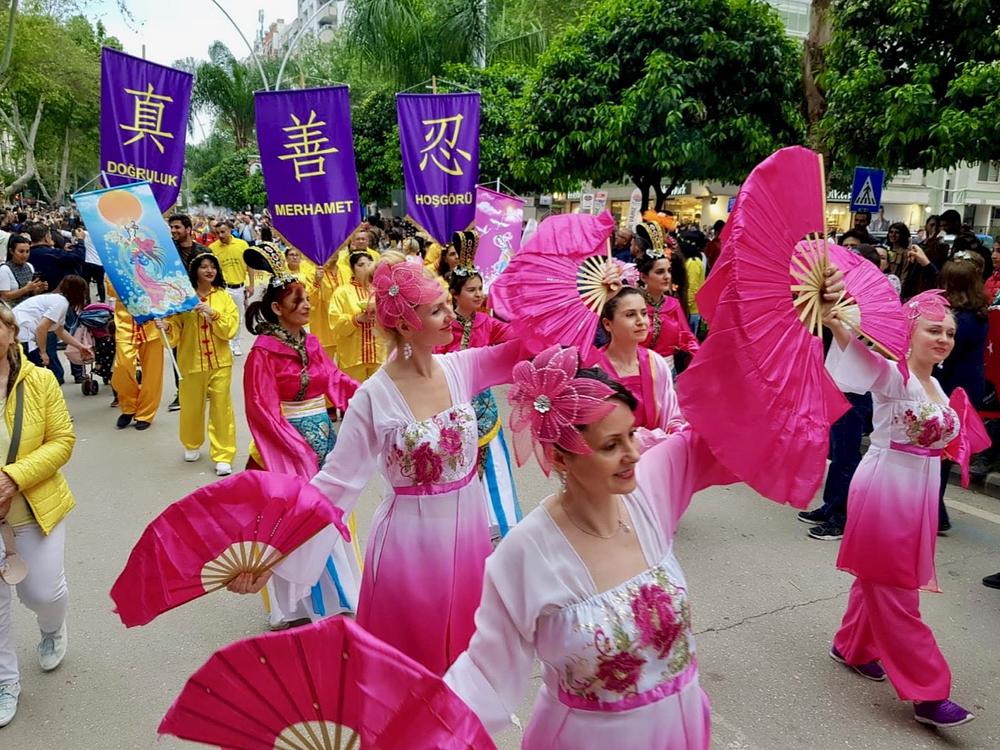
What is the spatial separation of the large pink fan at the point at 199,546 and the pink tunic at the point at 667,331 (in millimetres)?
3252

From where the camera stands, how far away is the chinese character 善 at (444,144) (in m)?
7.59

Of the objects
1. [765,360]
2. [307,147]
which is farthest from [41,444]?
[307,147]

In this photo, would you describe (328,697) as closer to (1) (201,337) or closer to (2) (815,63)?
(1) (201,337)

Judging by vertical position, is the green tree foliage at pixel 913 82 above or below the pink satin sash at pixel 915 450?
above

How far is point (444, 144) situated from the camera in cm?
761

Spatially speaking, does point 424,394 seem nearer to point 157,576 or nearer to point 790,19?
point 157,576

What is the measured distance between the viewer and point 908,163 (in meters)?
8.31

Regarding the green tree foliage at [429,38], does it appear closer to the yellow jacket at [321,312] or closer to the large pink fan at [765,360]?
the yellow jacket at [321,312]

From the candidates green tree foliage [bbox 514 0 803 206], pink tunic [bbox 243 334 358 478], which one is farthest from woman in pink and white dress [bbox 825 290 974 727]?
green tree foliage [bbox 514 0 803 206]

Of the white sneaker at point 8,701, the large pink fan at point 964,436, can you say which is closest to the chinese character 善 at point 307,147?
the white sneaker at point 8,701

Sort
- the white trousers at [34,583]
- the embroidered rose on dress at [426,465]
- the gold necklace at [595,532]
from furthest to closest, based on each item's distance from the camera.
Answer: the white trousers at [34,583] < the embroidered rose on dress at [426,465] < the gold necklace at [595,532]

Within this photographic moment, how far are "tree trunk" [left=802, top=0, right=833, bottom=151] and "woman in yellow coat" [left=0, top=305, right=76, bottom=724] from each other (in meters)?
8.77

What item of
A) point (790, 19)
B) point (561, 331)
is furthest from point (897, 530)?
point (790, 19)

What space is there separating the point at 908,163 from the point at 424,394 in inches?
294
